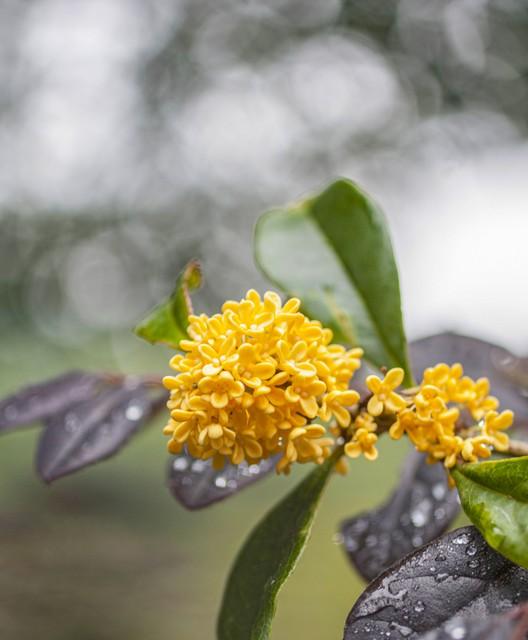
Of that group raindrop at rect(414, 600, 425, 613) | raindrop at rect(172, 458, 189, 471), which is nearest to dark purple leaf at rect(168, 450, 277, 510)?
raindrop at rect(172, 458, 189, 471)

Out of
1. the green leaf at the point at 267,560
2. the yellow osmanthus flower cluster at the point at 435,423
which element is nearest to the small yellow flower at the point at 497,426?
the yellow osmanthus flower cluster at the point at 435,423

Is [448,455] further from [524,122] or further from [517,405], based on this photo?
[524,122]

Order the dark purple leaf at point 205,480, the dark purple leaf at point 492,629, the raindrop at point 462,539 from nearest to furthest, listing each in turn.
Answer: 1. the dark purple leaf at point 492,629
2. the raindrop at point 462,539
3. the dark purple leaf at point 205,480

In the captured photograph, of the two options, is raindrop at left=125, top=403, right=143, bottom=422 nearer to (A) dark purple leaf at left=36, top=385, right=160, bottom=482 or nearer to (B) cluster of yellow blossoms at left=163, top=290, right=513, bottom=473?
(A) dark purple leaf at left=36, top=385, right=160, bottom=482

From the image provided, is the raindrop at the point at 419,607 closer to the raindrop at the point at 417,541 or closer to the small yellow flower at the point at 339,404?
the small yellow flower at the point at 339,404

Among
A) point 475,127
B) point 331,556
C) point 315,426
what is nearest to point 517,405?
point 315,426

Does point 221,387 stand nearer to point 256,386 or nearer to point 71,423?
point 256,386

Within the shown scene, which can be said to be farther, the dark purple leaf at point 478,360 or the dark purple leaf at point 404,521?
the dark purple leaf at point 478,360
